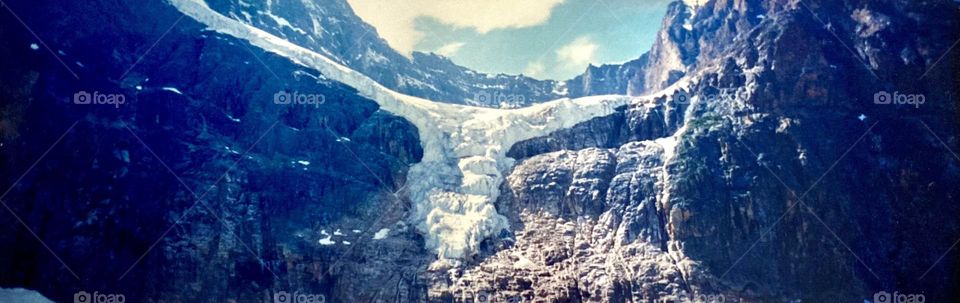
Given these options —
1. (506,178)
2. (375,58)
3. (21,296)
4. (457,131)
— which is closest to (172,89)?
(21,296)

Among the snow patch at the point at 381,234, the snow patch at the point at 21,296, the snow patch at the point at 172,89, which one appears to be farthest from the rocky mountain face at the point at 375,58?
the snow patch at the point at 21,296

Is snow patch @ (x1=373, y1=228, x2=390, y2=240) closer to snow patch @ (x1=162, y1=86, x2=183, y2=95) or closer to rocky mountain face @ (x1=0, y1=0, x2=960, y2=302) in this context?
rocky mountain face @ (x1=0, y1=0, x2=960, y2=302)

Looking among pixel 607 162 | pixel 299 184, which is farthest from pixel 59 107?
pixel 607 162

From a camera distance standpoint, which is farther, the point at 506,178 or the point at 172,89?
the point at 506,178

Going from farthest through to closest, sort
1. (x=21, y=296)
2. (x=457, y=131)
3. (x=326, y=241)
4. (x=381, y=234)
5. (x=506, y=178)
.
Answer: (x=457, y=131)
(x=506, y=178)
(x=381, y=234)
(x=326, y=241)
(x=21, y=296)

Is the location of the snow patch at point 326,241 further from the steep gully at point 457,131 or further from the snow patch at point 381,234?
the steep gully at point 457,131

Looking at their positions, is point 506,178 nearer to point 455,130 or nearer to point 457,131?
point 457,131

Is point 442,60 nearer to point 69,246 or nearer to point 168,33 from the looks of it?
point 168,33
